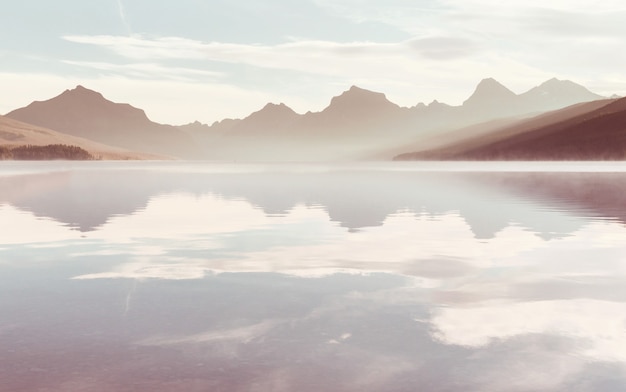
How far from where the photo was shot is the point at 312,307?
16.5 m

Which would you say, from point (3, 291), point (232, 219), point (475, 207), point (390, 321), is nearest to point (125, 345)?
point (390, 321)

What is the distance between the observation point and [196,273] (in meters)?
21.2

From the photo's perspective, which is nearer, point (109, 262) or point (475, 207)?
point (109, 262)

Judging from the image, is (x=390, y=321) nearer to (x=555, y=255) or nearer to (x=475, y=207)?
(x=555, y=255)

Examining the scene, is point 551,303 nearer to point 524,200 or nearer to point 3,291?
point 3,291

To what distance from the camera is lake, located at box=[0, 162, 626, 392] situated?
11516 mm

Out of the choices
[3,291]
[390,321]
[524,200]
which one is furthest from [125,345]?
[524,200]

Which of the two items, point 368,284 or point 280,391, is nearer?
point 280,391

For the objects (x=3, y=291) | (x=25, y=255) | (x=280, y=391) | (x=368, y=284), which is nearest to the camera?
(x=280, y=391)

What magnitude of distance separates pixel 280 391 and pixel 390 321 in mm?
4913

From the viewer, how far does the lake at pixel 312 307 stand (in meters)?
11.5

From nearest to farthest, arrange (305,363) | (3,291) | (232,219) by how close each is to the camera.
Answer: (305,363) < (3,291) < (232,219)

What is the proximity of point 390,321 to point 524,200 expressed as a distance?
1573 inches

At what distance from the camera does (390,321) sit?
49.6 feet
